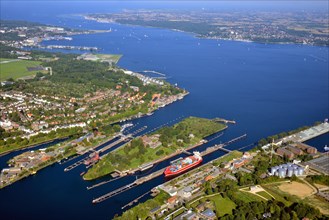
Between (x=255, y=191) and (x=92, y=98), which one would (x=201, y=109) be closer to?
(x=92, y=98)

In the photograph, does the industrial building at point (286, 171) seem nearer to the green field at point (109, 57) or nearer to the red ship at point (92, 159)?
the red ship at point (92, 159)

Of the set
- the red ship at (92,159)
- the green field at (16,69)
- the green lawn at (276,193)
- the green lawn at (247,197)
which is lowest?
the red ship at (92,159)

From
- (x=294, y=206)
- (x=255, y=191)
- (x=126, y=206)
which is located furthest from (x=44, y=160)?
(x=294, y=206)

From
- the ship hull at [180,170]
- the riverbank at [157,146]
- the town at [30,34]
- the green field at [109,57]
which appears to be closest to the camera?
the ship hull at [180,170]

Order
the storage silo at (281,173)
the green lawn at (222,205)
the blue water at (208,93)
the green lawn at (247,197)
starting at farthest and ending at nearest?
the storage silo at (281,173) → the blue water at (208,93) → the green lawn at (247,197) → the green lawn at (222,205)

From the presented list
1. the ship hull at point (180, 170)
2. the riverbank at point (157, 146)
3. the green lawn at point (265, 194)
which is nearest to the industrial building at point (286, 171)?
the green lawn at point (265, 194)

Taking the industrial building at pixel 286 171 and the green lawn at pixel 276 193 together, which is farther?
the industrial building at pixel 286 171

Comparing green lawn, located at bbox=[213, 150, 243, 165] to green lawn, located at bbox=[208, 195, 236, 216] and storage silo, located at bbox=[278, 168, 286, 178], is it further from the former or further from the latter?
green lawn, located at bbox=[208, 195, 236, 216]

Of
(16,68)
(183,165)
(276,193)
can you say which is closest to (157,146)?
(183,165)

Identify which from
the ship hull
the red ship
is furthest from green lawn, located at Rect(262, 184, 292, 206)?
the red ship
